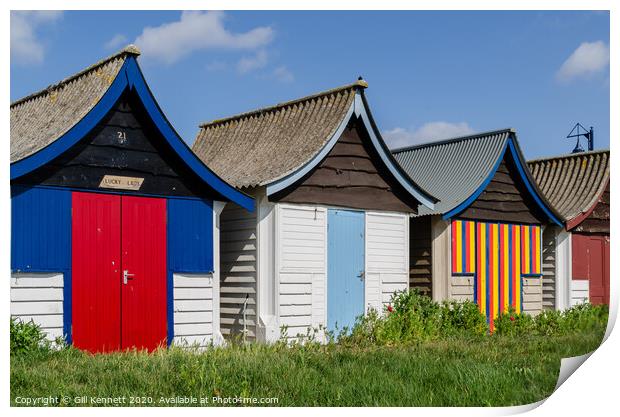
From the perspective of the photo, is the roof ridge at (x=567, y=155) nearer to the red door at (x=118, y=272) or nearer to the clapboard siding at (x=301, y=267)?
the clapboard siding at (x=301, y=267)

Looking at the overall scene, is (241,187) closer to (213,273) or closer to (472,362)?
(213,273)

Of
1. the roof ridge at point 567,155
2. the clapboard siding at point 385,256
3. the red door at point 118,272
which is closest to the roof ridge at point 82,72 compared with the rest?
the red door at point 118,272

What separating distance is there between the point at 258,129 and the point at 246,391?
315 inches

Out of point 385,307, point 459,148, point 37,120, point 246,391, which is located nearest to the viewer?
Answer: point 246,391

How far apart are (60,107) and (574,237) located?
11525mm

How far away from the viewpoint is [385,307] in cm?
1641

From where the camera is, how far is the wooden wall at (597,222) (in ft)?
62.6

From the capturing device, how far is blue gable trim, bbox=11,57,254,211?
11539mm

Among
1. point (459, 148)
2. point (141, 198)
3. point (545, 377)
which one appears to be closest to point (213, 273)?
point (141, 198)

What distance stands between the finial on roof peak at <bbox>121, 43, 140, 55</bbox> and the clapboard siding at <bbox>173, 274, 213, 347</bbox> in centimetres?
324

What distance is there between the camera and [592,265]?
19.7 m

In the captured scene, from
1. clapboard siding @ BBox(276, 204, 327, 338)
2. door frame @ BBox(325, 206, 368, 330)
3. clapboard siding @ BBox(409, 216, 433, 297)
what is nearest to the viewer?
clapboard siding @ BBox(276, 204, 327, 338)

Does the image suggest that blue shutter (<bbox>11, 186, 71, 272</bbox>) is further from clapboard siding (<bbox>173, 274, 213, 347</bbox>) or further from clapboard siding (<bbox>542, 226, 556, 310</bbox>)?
clapboard siding (<bbox>542, 226, 556, 310</bbox>)

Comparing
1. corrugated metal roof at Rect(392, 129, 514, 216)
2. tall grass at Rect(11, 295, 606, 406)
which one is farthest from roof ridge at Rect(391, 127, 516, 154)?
tall grass at Rect(11, 295, 606, 406)
